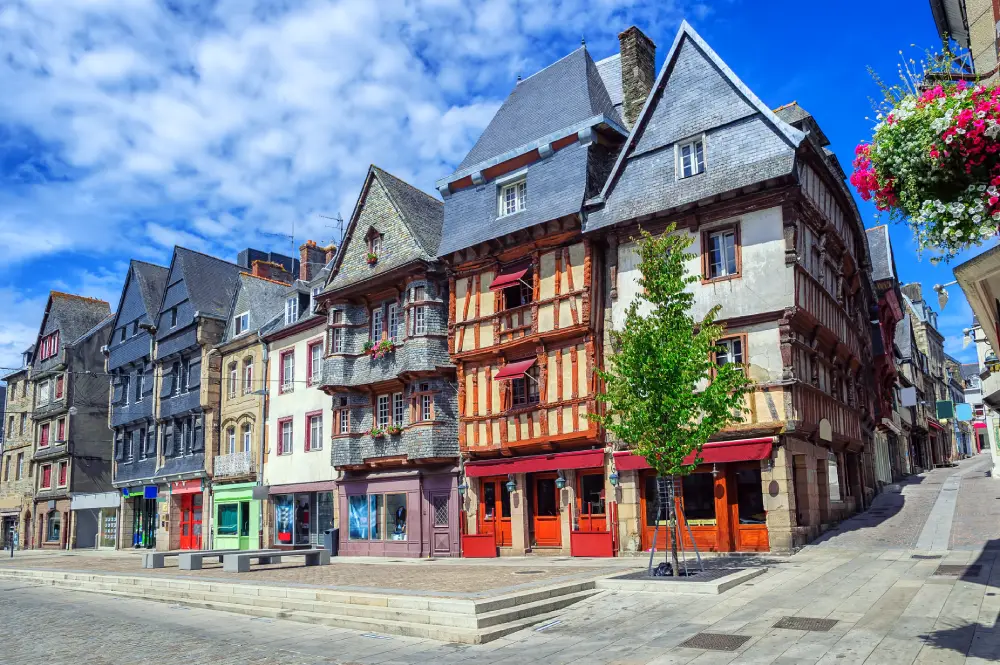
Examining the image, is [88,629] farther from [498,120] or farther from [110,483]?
[110,483]

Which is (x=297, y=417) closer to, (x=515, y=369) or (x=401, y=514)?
(x=401, y=514)

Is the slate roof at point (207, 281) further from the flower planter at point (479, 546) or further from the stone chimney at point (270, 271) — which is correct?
the flower planter at point (479, 546)

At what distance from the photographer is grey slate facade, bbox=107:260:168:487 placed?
39.7 m

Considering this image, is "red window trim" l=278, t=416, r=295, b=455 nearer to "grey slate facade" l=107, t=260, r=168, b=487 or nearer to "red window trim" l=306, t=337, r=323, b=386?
"red window trim" l=306, t=337, r=323, b=386

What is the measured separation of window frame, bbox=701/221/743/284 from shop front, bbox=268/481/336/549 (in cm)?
1591

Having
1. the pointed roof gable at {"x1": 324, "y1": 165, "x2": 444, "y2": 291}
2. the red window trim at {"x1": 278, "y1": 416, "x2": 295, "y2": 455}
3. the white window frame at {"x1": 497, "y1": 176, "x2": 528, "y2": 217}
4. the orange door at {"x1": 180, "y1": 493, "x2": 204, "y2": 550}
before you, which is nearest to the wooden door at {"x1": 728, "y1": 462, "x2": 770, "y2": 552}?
the white window frame at {"x1": 497, "y1": 176, "x2": 528, "y2": 217}

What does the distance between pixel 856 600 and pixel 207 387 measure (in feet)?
97.9

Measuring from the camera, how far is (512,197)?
25.2 meters

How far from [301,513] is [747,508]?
1798 centimetres

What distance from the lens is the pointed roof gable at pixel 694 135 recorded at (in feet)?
63.0

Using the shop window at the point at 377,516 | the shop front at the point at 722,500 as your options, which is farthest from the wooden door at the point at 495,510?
the shop front at the point at 722,500

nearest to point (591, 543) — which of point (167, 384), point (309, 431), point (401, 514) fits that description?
point (401, 514)

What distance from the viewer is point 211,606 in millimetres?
14945

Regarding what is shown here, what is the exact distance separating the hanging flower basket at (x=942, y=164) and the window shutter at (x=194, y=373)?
3361 cm
